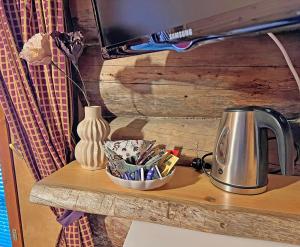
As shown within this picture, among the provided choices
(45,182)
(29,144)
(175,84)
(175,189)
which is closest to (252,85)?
(175,84)

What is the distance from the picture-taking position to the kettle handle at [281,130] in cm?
64

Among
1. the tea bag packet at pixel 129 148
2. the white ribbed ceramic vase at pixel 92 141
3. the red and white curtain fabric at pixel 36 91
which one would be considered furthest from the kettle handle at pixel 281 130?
the red and white curtain fabric at pixel 36 91

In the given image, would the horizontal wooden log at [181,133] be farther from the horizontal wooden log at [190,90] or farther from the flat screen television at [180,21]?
the flat screen television at [180,21]

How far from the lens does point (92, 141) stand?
0.94 m

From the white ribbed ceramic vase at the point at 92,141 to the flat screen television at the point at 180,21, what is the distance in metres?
0.22

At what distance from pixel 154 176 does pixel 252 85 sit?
0.43 m

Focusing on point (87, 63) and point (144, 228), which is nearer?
point (144, 228)

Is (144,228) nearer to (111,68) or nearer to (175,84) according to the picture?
(175,84)

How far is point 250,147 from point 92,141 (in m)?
0.52

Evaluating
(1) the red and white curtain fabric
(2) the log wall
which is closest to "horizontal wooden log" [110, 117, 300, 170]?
(2) the log wall

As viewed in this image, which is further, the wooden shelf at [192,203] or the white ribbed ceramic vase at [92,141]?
the white ribbed ceramic vase at [92,141]

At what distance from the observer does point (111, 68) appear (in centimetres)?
104

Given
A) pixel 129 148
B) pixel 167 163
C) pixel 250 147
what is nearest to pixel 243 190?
pixel 250 147

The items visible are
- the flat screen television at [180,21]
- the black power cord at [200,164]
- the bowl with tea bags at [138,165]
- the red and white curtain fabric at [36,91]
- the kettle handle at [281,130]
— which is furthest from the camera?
the red and white curtain fabric at [36,91]
